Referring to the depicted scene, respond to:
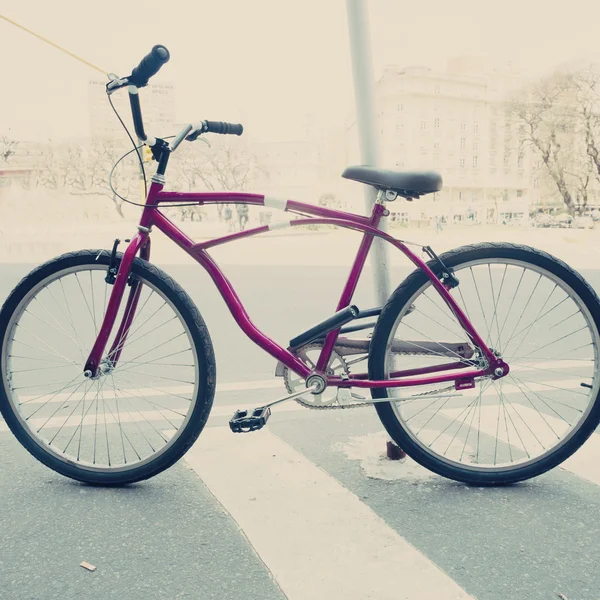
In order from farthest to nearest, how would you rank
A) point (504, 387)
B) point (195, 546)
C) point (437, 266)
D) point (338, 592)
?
point (504, 387)
point (437, 266)
point (195, 546)
point (338, 592)

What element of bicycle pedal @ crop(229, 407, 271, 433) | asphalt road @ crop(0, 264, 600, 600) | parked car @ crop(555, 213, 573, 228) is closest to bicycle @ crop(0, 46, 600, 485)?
bicycle pedal @ crop(229, 407, 271, 433)

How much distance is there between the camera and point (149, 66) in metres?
1.78

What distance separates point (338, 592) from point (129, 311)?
1189 mm

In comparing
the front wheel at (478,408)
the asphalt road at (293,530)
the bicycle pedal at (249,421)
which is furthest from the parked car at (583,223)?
the bicycle pedal at (249,421)

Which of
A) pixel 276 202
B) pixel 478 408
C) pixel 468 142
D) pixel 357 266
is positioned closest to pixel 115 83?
pixel 276 202

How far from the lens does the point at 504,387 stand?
3.05 m

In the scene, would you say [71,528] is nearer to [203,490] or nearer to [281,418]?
[203,490]

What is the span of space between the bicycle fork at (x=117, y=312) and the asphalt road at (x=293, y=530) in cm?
43

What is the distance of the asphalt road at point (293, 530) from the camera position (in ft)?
4.72

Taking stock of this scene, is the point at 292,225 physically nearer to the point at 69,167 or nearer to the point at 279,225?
the point at 279,225

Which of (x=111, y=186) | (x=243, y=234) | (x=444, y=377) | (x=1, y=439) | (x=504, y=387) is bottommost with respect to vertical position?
(x=504, y=387)

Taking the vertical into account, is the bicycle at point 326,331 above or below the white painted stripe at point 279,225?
below

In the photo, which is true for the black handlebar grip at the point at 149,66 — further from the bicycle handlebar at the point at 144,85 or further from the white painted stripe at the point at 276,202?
the white painted stripe at the point at 276,202

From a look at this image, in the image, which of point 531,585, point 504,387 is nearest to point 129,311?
point 531,585
